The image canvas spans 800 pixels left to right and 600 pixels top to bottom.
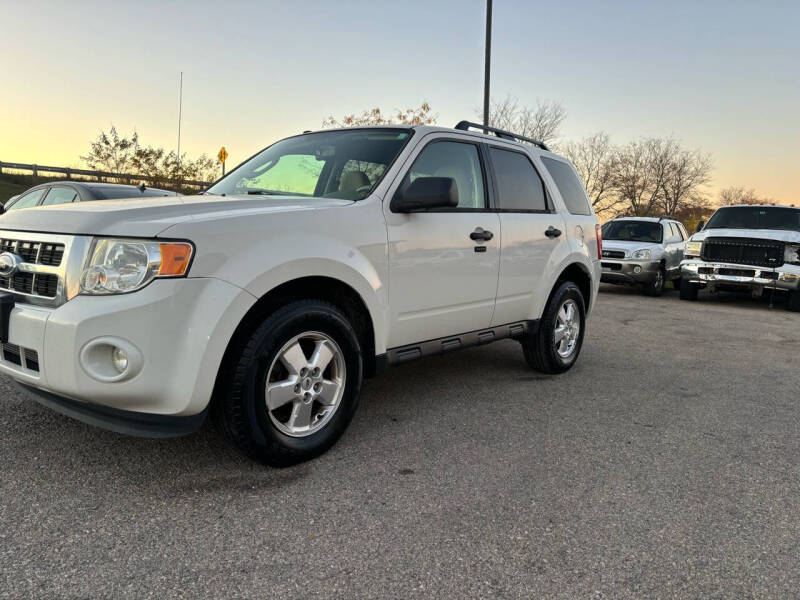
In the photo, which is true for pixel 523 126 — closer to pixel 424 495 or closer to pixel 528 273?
pixel 528 273

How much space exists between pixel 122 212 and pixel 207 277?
515mm

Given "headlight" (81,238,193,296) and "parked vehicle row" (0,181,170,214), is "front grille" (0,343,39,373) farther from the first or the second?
"parked vehicle row" (0,181,170,214)

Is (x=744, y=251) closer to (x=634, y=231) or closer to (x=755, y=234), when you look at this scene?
(x=755, y=234)

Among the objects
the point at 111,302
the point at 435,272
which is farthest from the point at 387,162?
the point at 111,302

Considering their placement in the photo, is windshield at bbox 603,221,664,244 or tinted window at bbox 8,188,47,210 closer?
tinted window at bbox 8,188,47,210

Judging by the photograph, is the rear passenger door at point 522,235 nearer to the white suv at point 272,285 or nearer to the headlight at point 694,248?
the white suv at point 272,285

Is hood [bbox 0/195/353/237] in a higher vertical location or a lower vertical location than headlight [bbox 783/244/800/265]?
higher

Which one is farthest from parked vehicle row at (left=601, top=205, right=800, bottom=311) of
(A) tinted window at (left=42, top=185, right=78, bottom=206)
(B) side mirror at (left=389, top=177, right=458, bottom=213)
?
(A) tinted window at (left=42, top=185, right=78, bottom=206)

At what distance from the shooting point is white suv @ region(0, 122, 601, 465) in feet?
8.50

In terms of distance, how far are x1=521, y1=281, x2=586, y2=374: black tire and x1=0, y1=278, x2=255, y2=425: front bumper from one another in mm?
3036

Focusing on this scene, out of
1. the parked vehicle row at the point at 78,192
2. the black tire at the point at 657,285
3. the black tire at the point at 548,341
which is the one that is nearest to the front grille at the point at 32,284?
the black tire at the point at 548,341

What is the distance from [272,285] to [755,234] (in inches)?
443

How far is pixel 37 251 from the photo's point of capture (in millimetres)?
2832

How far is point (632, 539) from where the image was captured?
253cm
